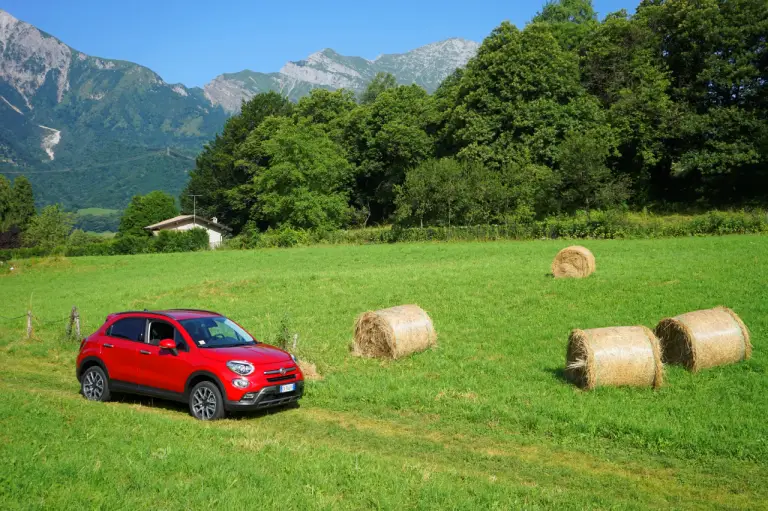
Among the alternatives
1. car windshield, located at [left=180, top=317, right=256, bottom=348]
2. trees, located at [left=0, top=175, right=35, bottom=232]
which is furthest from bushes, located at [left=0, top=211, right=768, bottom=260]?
trees, located at [left=0, top=175, right=35, bottom=232]

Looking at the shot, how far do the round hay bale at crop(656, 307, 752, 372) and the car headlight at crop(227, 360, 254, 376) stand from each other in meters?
8.70

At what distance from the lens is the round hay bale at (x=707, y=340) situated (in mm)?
12766

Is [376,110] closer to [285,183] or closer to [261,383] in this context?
[285,183]

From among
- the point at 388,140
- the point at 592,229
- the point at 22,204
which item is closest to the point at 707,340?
the point at 592,229

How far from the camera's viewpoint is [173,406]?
1320cm

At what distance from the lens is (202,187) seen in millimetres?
98812

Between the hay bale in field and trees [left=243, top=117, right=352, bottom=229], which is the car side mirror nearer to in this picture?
the hay bale in field

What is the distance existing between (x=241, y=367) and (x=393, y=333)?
4882mm

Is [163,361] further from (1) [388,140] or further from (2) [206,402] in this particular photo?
(1) [388,140]

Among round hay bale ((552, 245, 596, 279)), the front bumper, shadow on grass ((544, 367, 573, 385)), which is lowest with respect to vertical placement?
the front bumper

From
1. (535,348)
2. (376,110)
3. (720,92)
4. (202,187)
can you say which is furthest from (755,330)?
(202,187)

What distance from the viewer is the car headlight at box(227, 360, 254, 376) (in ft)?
38.3

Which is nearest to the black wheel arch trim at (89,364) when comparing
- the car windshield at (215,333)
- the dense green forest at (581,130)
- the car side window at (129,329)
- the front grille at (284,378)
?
the car side window at (129,329)

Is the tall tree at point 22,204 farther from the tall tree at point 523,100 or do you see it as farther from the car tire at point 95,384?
the car tire at point 95,384
